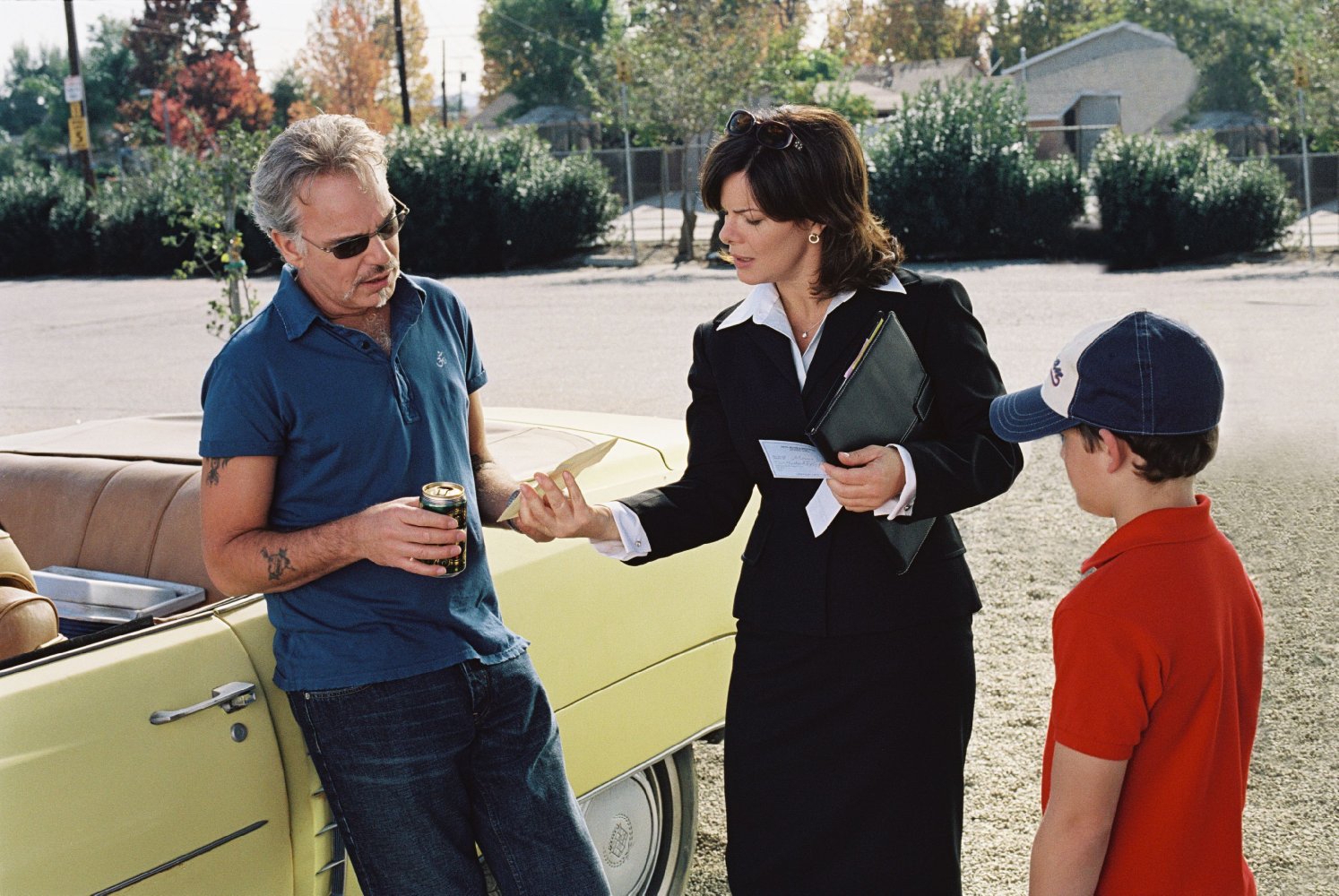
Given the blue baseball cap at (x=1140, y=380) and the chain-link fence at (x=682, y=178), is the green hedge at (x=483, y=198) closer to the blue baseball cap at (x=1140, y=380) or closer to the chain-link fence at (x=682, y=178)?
the chain-link fence at (x=682, y=178)

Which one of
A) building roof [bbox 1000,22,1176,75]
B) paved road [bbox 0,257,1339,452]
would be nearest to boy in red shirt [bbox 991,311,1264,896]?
paved road [bbox 0,257,1339,452]

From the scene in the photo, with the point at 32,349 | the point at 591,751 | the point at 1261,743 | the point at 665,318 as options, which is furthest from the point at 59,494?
the point at 32,349

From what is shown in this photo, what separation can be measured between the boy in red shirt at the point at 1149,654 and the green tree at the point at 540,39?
78945 millimetres

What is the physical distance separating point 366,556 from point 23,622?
2.51ft

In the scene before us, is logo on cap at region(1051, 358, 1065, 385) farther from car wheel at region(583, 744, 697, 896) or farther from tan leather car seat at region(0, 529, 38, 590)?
tan leather car seat at region(0, 529, 38, 590)

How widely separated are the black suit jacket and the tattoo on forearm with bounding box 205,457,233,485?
77cm

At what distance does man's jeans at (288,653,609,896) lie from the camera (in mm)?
2197

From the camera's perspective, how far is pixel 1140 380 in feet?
5.80

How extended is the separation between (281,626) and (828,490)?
0.99 m

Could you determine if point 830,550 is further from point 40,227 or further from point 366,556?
point 40,227

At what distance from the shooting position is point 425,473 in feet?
7.66

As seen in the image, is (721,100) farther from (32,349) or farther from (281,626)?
(281,626)

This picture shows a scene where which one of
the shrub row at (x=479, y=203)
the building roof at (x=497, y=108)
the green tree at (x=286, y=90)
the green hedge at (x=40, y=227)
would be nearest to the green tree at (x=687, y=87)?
the shrub row at (x=479, y=203)

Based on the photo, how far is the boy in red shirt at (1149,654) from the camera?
170 centimetres
